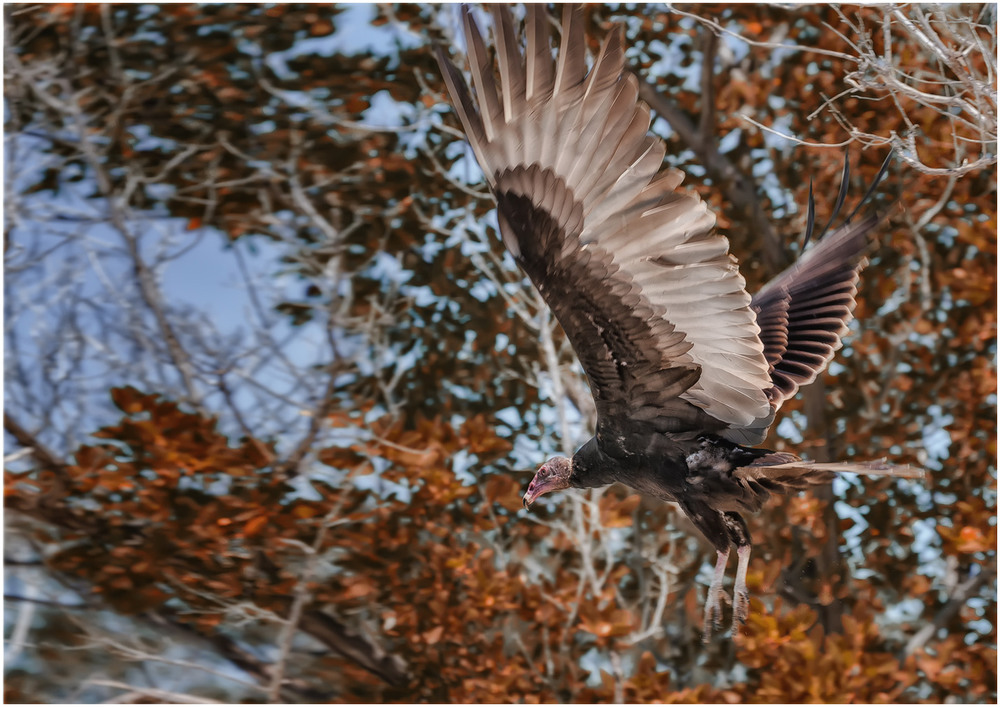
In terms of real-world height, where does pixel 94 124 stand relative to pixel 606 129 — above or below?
above

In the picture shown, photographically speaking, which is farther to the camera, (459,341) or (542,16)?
(459,341)

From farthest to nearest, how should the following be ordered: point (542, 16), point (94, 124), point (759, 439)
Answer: point (94, 124) < point (759, 439) < point (542, 16)

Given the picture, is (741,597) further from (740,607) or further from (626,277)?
(626,277)

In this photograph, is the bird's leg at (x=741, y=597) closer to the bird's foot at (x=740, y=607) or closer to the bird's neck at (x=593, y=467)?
the bird's foot at (x=740, y=607)

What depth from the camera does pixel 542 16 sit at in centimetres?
112

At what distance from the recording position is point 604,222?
49.4 inches

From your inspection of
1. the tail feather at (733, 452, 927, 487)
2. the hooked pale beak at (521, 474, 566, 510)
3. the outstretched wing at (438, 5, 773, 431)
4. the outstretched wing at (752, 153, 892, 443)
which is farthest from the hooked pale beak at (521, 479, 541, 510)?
the outstretched wing at (752, 153, 892, 443)

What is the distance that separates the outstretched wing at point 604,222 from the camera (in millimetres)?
1180

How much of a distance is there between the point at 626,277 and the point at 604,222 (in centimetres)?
8

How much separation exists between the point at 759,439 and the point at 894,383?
2.35 metres

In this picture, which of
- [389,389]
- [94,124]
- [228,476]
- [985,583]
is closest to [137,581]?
[228,476]

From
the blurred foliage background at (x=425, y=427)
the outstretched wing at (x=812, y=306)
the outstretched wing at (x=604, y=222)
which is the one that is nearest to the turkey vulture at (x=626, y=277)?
the outstretched wing at (x=604, y=222)

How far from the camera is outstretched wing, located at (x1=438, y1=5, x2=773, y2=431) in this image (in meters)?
1.18

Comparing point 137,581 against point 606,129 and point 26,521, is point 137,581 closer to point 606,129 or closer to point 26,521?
point 26,521
